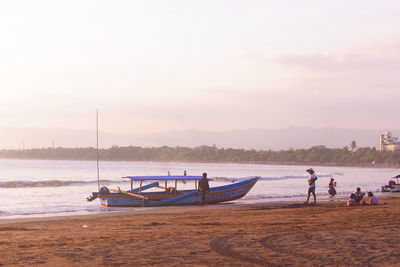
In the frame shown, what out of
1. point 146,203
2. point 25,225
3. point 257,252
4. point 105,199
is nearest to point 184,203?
point 146,203

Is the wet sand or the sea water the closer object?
the wet sand

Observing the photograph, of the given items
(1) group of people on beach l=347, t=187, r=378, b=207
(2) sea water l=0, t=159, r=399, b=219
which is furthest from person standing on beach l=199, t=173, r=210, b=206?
(1) group of people on beach l=347, t=187, r=378, b=207

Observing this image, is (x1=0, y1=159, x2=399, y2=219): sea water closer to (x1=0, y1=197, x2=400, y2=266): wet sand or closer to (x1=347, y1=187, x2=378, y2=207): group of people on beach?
(x1=347, y1=187, x2=378, y2=207): group of people on beach

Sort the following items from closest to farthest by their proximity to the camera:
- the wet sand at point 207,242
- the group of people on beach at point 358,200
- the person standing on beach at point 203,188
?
the wet sand at point 207,242, the group of people on beach at point 358,200, the person standing on beach at point 203,188

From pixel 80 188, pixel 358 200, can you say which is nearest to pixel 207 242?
pixel 358 200

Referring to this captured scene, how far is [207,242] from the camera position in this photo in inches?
472

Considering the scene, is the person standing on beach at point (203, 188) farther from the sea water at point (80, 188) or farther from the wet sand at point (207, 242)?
the wet sand at point (207, 242)

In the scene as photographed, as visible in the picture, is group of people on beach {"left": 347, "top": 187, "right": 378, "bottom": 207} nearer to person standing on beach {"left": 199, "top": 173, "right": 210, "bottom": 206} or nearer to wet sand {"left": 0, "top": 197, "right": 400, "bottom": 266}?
person standing on beach {"left": 199, "top": 173, "right": 210, "bottom": 206}

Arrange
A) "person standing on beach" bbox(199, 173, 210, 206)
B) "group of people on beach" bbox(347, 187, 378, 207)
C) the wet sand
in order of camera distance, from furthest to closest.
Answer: "person standing on beach" bbox(199, 173, 210, 206), "group of people on beach" bbox(347, 187, 378, 207), the wet sand

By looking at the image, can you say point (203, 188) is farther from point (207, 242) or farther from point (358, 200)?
point (207, 242)

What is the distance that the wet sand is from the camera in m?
9.91

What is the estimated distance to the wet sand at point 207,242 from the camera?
390 inches

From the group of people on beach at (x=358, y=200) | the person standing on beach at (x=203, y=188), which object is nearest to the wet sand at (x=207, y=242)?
the group of people on beach at (x=358, y=200)

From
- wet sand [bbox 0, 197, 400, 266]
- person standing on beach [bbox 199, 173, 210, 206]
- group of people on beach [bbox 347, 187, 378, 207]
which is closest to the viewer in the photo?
wet sand [bbox 0, 197, 400, 266]
